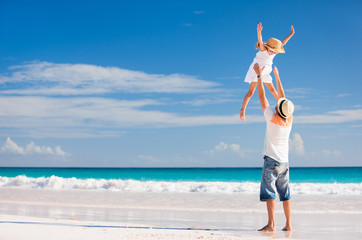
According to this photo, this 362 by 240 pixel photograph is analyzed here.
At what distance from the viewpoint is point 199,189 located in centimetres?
1664

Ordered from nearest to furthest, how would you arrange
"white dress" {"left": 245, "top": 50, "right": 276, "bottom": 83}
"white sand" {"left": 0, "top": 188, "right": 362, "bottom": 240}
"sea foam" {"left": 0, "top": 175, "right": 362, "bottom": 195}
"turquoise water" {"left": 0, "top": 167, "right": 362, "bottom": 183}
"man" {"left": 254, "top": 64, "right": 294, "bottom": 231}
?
"white sand" {"left": 0, "top": 188, "right": 362, "bottom": 240}
"man" {"left": 254, "top": 64, "right": 294, "bottom": 231}
"white dress" {"left": 245, "top": 50, "right": 276, "bottom": 83}
"sea foam" {"left": 0, "top": 175, "right": 362, "bottom": 195}
"turquoise water" {"left": 0, "top": 167, "right": 362, "bottom": 183}

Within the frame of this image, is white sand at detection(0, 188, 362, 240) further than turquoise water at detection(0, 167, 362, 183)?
No

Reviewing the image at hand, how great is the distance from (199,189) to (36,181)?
10.2m

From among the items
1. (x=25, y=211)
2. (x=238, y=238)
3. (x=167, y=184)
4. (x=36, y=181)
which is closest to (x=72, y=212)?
(x=25, y=211)

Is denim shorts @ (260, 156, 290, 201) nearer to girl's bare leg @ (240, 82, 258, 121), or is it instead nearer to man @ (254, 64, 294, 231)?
man @ (254, 64, 294, 231)

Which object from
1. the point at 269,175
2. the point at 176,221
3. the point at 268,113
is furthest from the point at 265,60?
the point at 176,221

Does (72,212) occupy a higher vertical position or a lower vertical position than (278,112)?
lower

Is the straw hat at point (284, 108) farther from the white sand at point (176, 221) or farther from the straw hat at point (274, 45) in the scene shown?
the white sand at point (176, 221)

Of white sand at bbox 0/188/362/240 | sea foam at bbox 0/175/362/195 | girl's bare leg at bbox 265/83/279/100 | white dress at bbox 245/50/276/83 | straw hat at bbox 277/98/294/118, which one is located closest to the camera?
white sand at bbox 0/188/362/240

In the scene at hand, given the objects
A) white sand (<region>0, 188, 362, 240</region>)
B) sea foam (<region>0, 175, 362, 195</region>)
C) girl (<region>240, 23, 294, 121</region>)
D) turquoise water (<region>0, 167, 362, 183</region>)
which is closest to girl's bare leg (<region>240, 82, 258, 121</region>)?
girl (<region>240, 23, 294, 121</region>)

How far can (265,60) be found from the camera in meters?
6.03

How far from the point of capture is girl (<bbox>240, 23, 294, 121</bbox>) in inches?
232

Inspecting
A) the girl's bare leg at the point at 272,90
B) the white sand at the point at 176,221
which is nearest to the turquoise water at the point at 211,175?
the white sand at the point at 176,221

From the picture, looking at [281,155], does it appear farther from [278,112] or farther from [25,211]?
[25,211]
